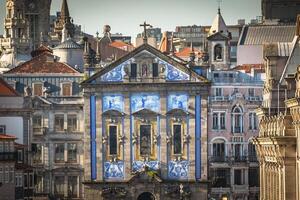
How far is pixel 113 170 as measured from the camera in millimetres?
131250

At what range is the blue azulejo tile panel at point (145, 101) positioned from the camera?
132 m

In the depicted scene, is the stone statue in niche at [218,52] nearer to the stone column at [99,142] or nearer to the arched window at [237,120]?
the arched window at [237,120]

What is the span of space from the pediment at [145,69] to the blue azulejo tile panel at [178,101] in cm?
106

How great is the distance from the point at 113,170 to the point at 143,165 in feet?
6.42

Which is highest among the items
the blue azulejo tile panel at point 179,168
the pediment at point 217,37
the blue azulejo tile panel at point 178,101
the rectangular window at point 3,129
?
the pediment at point 217,37

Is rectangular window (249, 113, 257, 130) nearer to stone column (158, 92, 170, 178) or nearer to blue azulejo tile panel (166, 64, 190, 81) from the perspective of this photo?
blue azulejo tile panel (166, 64, 190, 81)

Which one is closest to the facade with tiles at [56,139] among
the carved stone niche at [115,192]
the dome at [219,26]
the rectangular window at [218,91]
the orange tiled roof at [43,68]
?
the orange tiled roof at [43,68]

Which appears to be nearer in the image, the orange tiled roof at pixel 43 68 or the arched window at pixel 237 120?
the orange tiled roof at pixel 43 68

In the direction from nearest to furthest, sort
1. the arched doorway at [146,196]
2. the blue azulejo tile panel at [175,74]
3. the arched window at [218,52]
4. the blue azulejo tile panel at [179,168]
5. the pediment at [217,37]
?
1. the arched doorway at [146,196]
2. the blue azulejo tile panel at [179,168]
3. the blue azulejo tile panel at [175,74]
4. the pediment at [217,37]
5. the arched window at [218,52]

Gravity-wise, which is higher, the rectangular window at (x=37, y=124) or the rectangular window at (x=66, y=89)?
the rectangular window at (x=66, y=89)

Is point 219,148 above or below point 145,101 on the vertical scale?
below

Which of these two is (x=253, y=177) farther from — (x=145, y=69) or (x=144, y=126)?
(x=145, y=69)

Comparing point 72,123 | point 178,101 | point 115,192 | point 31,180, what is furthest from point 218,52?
point 115,192

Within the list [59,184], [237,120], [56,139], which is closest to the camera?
[59,184]
